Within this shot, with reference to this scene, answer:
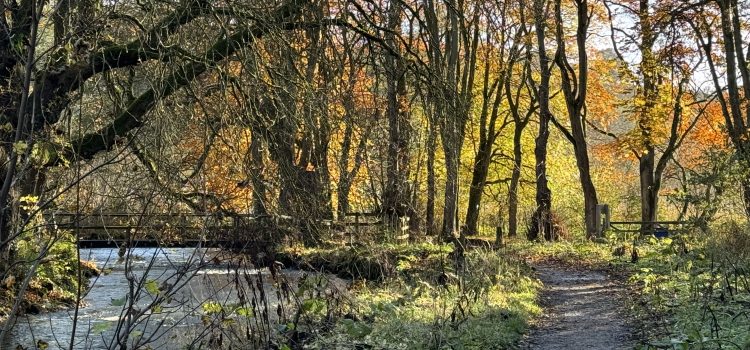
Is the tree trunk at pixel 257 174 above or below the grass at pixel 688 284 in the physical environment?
above

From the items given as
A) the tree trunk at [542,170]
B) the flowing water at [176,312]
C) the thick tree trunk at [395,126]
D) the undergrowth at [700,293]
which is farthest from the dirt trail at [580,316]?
the tree trunk at [542,170]

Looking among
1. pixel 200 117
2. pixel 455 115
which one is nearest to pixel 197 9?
pixel 200 117

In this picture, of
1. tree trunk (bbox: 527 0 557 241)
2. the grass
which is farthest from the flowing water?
tree trunk (bbox: 527 0 557 241)

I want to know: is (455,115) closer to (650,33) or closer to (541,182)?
(650,33)

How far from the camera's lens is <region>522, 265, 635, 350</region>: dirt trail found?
764 cm

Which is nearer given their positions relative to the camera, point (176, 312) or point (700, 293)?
point (700, 293)

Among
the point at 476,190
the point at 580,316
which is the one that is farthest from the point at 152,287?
the point at 476,190

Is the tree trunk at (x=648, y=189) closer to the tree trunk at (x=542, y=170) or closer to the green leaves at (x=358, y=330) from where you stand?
the tree trunk at (x=542, y=170)

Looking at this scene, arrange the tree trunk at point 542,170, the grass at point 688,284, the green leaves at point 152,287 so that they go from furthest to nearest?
1. the tree trunk at point 542,170
2. the grass at point 688,284
3. the green leaves at point 152,287

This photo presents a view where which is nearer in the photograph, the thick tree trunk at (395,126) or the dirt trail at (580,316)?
the thick tree trunk at (395,126)

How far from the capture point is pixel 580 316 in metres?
9.42

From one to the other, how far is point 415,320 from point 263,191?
257cm

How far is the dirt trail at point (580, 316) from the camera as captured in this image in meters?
7.64

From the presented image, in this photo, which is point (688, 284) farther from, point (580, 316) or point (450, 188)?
point (450, 188)
